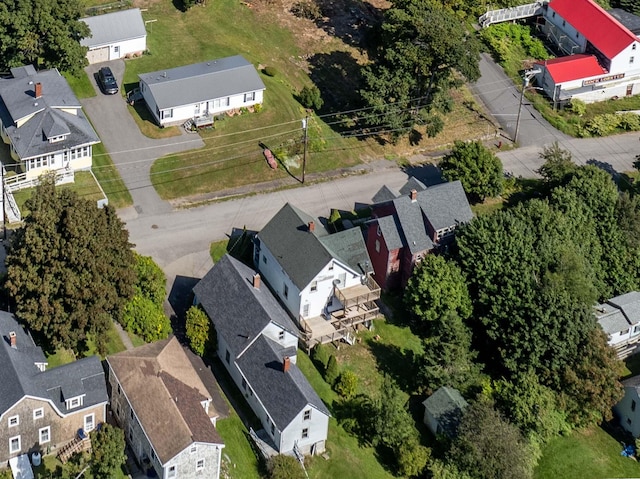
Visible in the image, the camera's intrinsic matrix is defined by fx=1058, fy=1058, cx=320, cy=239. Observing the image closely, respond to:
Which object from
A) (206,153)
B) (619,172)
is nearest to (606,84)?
(619,172)

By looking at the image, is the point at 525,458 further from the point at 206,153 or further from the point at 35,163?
the point at 35,163

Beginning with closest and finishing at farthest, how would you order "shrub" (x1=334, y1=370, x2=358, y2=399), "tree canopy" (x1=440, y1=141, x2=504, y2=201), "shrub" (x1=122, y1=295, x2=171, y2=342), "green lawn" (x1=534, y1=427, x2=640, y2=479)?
"shrub" (x1=122, y1=295, x2=171, y2=342) → "shrub" (x1=334, y1=370, x2=358, y2=399) → "green lawn" (x1=534, y1=427, x2=640, y2=479) → "tree canopy" (x1=440, y1=141, x2=504, y2=201)

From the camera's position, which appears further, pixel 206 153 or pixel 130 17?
pixel 130 17

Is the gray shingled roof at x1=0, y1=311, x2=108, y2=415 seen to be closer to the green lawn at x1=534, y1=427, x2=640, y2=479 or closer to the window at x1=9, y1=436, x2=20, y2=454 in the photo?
the window at x1=9, y1=436, x2=20, y2=454

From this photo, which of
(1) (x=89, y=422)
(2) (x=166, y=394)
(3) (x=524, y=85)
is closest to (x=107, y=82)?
(1) (x=89, y=422)

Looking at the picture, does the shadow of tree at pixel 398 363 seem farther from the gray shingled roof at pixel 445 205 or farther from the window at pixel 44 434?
the window at pixel 44 434

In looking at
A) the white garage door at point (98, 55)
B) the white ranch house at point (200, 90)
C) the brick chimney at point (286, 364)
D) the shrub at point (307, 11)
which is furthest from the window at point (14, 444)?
the shrub at point (307, 11)

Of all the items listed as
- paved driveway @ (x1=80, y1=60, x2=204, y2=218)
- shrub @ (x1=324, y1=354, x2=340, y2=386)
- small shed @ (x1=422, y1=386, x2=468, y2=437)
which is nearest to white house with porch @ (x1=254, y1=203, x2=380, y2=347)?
shrub @ (x1=324, y1=354, x2=340, y2=386)
